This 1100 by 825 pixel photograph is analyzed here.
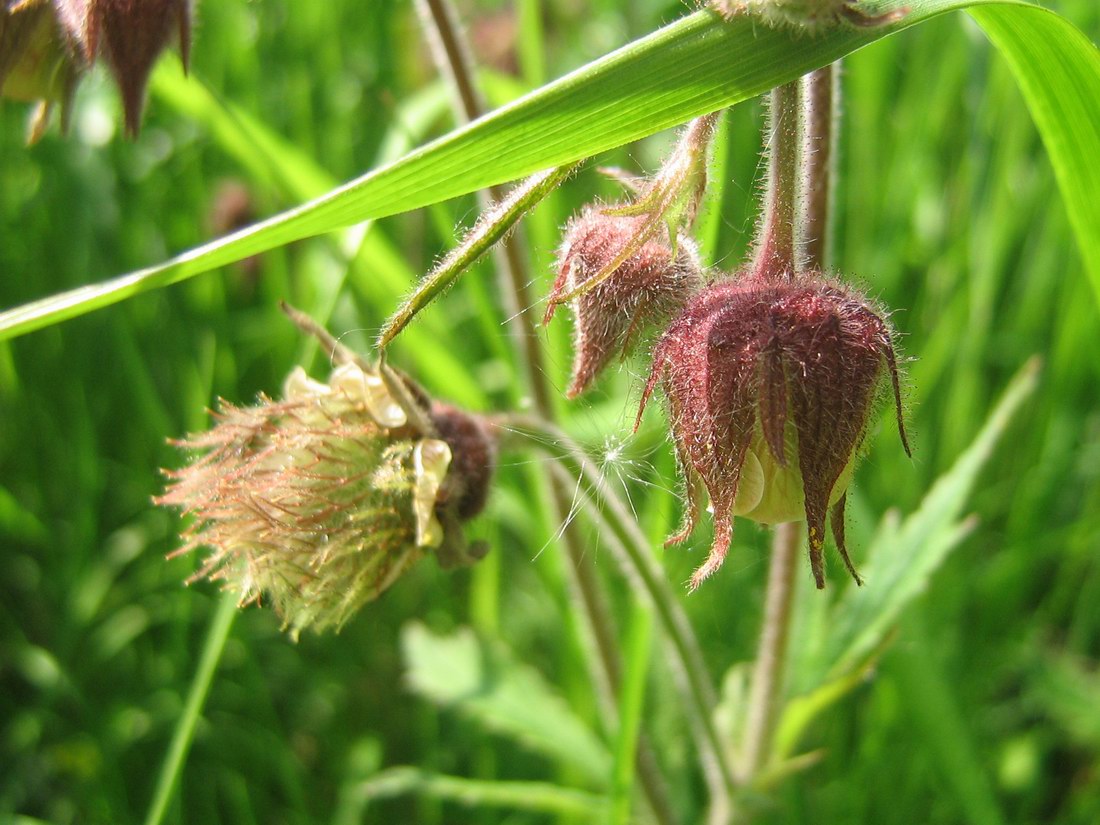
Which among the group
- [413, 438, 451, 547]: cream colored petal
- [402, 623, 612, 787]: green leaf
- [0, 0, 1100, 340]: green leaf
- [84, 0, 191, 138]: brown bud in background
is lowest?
[402, 623, 612, 787]: green leaf

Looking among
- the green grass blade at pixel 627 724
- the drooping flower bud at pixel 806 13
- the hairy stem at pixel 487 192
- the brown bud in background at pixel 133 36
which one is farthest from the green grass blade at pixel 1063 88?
the brown bud in background at pixel 133 36

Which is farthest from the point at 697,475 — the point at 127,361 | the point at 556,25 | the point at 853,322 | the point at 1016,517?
the point at 556,25

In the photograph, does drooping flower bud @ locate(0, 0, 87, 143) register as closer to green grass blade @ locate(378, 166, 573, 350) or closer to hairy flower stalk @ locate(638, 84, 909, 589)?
green grass blade @ locate(378, 166, 573, 350)

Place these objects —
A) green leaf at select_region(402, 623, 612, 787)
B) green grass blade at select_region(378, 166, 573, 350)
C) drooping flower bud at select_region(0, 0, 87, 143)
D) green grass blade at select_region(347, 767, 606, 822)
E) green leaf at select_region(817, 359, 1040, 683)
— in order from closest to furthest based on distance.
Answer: green grass blade at select_region(378, 166, 573, 350) < drooping flower bud at select_region(0, 0, 87, 143) < green leaf at select_region(817, 359, 1040, 683) < green grass blade at select_region(347, 767, 606, 822) < green leaf at select_region(402, 623, 612, 787)

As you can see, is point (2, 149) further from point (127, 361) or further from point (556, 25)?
point (556, 25)

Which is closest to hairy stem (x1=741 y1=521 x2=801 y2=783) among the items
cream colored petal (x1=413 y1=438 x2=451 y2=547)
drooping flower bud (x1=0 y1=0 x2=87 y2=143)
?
cream colored petal (x1=413 y1=438 x2=451 y2=547)

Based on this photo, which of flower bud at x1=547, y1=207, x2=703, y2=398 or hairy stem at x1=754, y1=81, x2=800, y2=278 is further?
flower bud at x1=547, y1=207, x2=703, y2=398

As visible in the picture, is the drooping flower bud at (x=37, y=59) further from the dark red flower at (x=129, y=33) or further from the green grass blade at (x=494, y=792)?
the green grass blade at (x=494, y=792)
